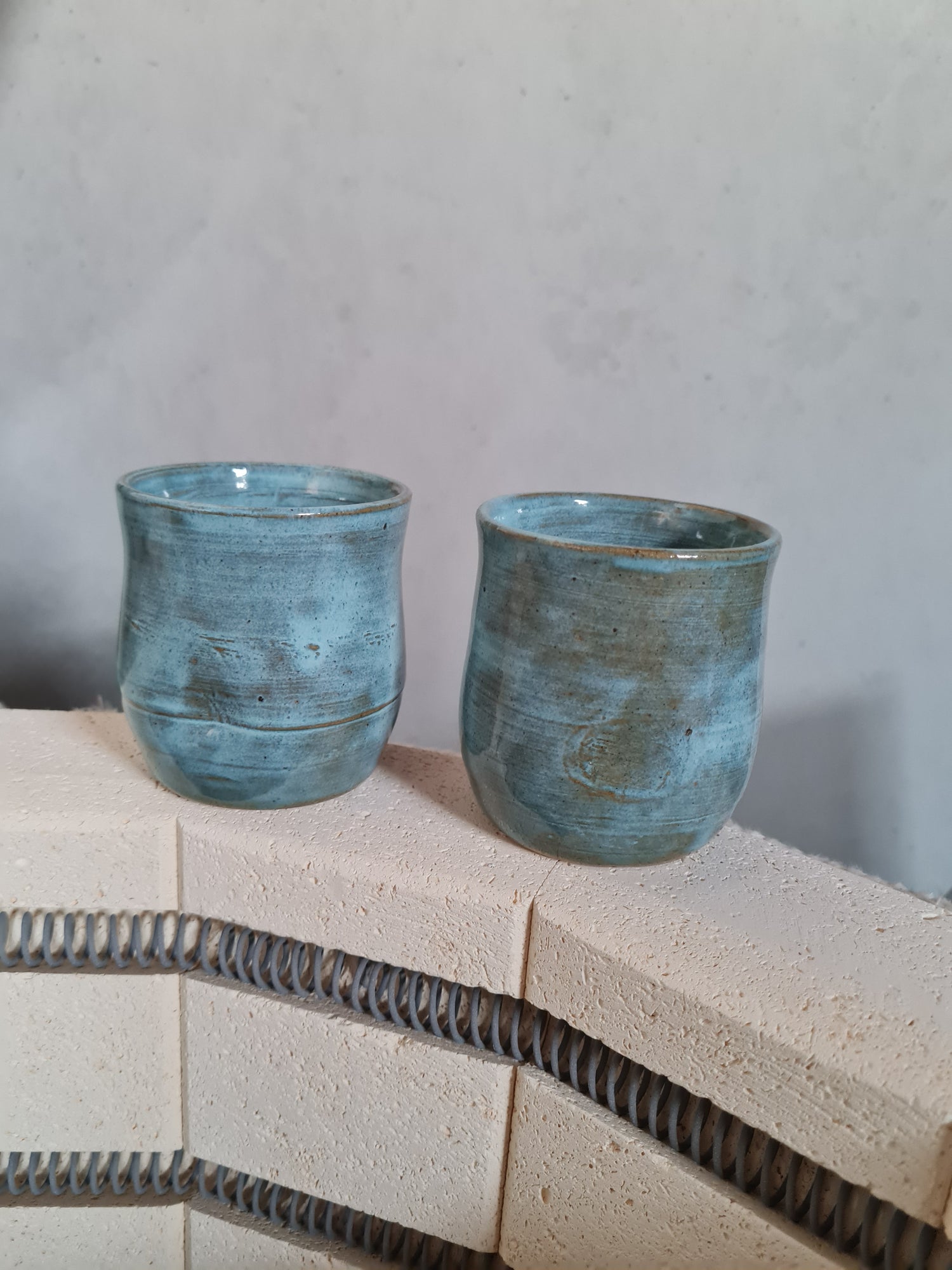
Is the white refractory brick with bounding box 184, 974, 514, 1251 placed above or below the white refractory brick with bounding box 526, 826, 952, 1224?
below

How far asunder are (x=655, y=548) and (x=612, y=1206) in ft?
1.27

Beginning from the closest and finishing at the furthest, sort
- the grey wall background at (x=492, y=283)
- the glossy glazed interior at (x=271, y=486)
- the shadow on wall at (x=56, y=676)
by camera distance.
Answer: the glossy glazed interior at (x=271, y=486)
the grey wall background at (x=492, y=283)
the shadow on wall at (x=56, y=676)

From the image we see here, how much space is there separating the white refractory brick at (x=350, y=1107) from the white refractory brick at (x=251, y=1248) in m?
0.05

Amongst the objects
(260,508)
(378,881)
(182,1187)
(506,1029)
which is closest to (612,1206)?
(506,1029)

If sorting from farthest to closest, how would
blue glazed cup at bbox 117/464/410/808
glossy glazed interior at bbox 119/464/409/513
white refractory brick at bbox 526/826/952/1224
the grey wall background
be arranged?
the grey wall background, glossy glazed interior at bbox 119/464/409/513, blue glazed cup at bbox 117/464/410/808, white refractory brick at bbox 526/826/952/1224

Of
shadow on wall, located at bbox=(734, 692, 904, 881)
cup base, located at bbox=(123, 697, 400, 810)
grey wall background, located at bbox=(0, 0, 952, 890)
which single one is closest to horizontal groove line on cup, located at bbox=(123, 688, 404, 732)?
cup base, located at bbox=(123, 697, 400, 810)

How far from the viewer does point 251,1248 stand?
0.70 meters

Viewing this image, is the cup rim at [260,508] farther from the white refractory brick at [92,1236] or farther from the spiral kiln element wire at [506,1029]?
the white refractory brick at [92,1236]

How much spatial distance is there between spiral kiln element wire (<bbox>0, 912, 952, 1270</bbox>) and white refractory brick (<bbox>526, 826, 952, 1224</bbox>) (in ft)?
0.10

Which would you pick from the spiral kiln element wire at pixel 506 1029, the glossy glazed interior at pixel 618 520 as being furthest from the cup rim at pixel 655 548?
the spiral kiln element wire at pixel 506 1029

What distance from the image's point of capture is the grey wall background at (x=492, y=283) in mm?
1344

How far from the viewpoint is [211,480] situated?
0.69 metres

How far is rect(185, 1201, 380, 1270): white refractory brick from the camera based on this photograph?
68 centimetres

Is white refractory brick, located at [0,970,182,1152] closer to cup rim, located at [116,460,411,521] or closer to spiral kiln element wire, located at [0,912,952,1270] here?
spiral kiln element wire, located at [0,912,952,1270]
